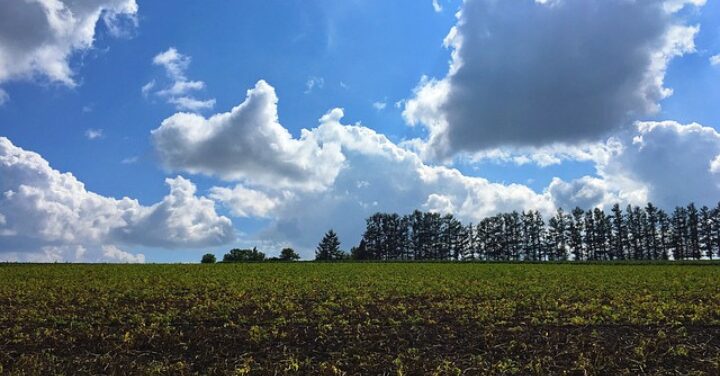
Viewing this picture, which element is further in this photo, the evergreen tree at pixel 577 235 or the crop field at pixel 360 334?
the evergreen tree at pixel 577 235

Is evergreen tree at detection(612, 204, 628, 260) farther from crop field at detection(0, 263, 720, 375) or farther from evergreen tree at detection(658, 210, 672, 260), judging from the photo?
crop field at detection(0, 263, 720, 375)

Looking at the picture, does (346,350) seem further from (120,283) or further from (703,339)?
(120,283)

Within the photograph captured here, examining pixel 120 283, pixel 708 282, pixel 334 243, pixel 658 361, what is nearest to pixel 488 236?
pixel 334 243

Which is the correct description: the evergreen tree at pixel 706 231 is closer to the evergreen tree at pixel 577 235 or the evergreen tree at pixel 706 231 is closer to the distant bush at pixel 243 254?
the evergreen tree at pixel 577 235

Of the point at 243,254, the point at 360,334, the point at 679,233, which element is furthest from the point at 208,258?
the point at 679,233

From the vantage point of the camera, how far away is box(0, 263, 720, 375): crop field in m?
14.1

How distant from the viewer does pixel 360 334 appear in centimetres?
1683

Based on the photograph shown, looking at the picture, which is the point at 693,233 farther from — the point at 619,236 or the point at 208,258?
the point at 208,258

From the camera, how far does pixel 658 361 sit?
14203mm

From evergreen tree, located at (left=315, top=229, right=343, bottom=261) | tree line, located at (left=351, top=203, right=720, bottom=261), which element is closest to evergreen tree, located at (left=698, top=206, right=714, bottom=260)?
tree line, located at (left=351, top=203, right=720, bottom=261)

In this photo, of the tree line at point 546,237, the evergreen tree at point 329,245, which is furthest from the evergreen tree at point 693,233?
the evergreen tree at point 329,245

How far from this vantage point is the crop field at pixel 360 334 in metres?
14.1

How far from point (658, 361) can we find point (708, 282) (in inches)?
1013

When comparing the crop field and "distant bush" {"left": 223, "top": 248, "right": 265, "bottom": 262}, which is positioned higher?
"distant bush" {"left": 223, "top": 248, "right": 265, "bottom": 262}
